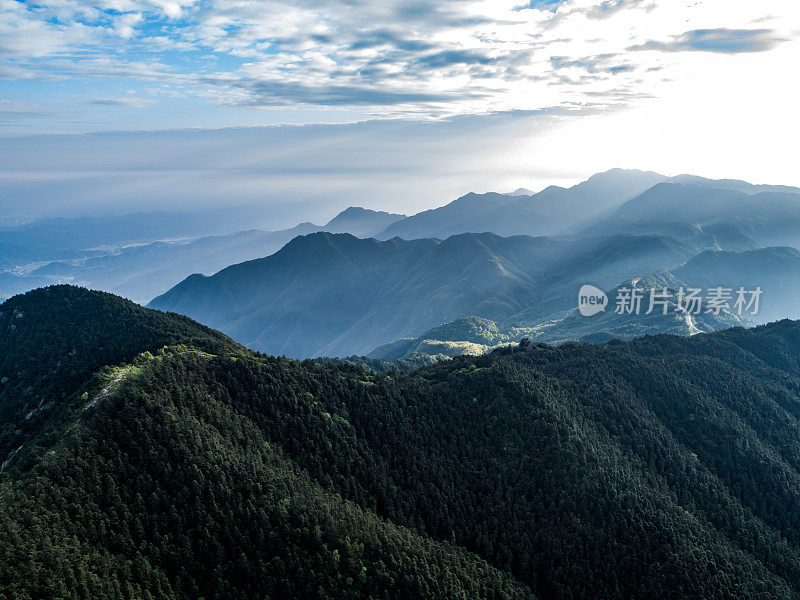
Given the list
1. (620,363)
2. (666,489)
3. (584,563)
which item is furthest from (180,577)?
(620,363)

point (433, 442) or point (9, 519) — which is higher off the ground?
point (9, 519)

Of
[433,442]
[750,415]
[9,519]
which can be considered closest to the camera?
[9,519]

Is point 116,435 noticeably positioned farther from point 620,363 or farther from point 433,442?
point 620,363

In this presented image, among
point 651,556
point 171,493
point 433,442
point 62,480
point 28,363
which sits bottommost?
point 651,556

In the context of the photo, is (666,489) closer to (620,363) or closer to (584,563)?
(584,563)

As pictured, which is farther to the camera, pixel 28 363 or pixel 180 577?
pixel 28 363

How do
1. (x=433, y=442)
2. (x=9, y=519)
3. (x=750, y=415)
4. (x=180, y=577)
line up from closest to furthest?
1. (x=9, y=519)
2. (x=180, y=577)
3. (x=433, y=442)
4. (x=750, y=415)

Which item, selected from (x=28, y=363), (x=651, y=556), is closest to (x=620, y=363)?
(x=651, y=556)
